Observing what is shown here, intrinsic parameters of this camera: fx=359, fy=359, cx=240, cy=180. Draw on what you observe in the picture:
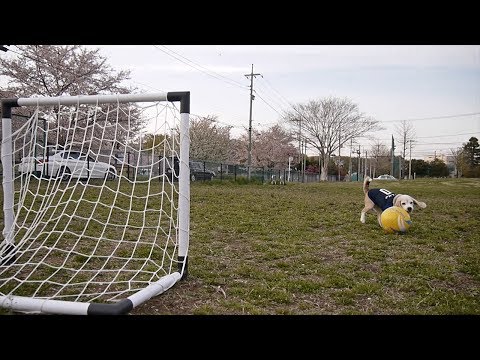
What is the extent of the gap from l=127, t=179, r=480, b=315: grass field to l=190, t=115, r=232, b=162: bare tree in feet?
80.5

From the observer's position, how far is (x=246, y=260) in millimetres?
4129

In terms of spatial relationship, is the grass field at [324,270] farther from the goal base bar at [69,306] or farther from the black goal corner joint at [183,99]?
the black goal corner joint at [183,99]

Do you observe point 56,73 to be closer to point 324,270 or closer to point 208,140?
point 208,140

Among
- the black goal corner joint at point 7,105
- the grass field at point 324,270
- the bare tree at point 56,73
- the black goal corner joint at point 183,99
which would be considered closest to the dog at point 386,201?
the grass field at point 324,270

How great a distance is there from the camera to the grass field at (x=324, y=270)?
9.23 ft

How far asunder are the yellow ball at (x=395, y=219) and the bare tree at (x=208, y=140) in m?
25.2

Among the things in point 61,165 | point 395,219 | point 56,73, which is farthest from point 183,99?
point 56,73

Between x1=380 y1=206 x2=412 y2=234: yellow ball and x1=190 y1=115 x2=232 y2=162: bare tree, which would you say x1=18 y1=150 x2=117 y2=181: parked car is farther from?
x1=190 y1=115 x2=232 y2=162: bare tree

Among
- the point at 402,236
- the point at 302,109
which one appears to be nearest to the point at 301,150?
the point at 302,109

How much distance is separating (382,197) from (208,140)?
1029 inches

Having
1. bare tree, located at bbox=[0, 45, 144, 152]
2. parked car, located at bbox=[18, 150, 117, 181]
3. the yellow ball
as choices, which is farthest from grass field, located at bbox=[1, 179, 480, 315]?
bare tree, located at bbox=[0, 45, 144, 152]
